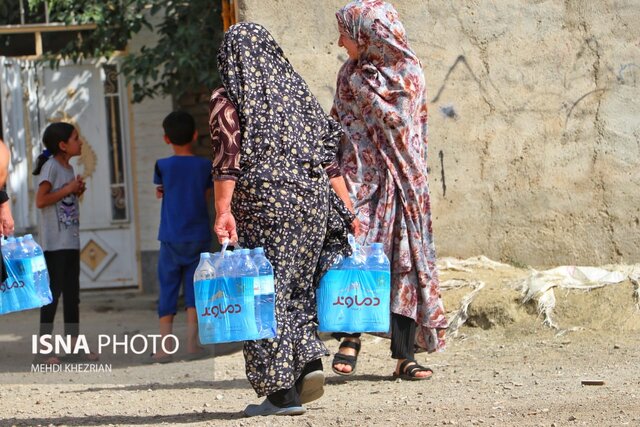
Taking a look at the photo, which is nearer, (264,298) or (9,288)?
(264,298)

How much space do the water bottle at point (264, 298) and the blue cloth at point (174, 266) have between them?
2507 mm

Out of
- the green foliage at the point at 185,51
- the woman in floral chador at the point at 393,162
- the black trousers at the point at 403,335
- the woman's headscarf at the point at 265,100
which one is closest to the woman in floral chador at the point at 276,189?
the woman's headscarf at the point at 265,100

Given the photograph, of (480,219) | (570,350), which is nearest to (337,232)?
(570,350)

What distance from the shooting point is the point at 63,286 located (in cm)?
694

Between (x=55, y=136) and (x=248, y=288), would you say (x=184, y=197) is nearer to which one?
(x=55, y=136)

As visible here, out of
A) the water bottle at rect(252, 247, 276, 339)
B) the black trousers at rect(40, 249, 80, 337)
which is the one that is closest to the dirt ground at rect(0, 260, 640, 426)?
the black trousers at rect(40, 249, 80, 337)

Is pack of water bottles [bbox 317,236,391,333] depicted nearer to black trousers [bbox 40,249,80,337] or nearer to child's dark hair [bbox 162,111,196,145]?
child's dark hair [bbox 162,111,196,145]

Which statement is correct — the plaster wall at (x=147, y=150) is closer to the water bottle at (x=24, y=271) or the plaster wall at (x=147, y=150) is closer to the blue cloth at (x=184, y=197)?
the blue cloth at (x=184, y=197)

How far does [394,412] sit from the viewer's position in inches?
190

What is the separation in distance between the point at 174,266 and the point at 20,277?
4.67 feet

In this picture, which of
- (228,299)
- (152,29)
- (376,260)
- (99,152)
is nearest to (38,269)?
(228,299)

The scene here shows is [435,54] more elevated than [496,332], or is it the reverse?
[435,54]

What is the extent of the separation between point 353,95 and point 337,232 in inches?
39.3

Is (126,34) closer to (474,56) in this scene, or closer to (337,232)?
(474,56)
